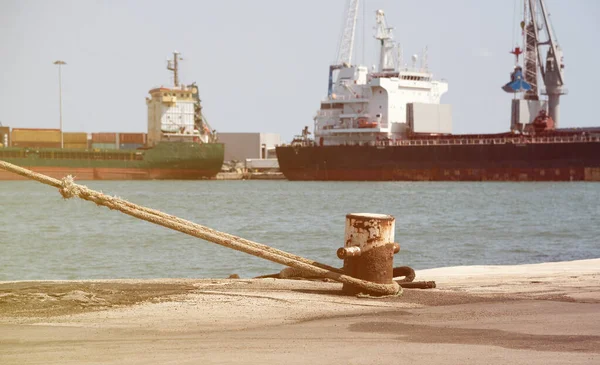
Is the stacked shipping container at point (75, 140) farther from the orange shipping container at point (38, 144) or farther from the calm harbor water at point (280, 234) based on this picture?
the calm harbor water at point (280, 234)

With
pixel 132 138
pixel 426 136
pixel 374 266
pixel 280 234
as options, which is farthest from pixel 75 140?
pixel 374 266

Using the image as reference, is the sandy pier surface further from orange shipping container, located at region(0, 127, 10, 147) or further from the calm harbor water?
orange shipping container, located at region(0, 127, 10, 147)

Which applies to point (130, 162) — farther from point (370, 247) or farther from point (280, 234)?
point (370, 247)

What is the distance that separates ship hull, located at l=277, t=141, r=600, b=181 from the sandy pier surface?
4865cm

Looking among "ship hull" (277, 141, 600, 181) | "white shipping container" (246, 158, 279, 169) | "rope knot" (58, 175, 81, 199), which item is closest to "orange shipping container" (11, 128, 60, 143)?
"white shipping container" (246, 158, 279, 169)

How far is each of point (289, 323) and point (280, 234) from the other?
16516 mm

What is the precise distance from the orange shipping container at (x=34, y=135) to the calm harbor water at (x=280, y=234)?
117ft

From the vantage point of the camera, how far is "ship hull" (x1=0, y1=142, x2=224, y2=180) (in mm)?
61375

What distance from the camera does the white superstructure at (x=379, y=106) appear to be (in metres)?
61.1

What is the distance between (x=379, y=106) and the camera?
2420 inches

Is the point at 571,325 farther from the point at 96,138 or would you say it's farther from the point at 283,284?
the point at 96,138

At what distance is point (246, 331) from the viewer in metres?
4.22

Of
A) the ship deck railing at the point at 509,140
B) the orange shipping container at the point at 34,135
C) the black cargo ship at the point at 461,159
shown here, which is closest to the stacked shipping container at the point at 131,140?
the orange shipping container at the point at 34,135

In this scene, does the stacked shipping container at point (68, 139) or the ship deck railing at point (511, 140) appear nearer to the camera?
the ship deck railing at point (511, 140)
